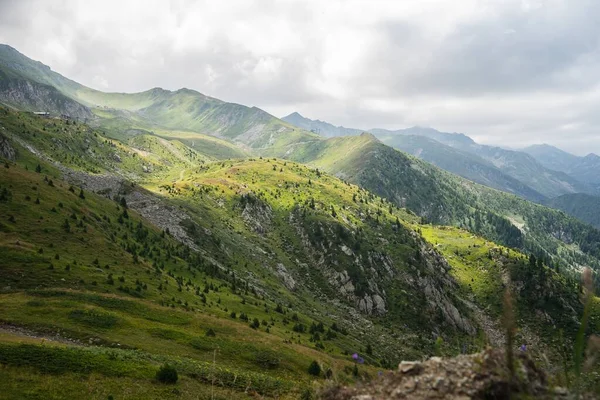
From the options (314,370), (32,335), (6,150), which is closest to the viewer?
(32,335)

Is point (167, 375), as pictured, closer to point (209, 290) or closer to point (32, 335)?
point (32, 335)

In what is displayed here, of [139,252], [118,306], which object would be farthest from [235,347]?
[139,252]

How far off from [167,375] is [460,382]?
28411 mm

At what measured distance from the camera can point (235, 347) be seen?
5225 centimetres

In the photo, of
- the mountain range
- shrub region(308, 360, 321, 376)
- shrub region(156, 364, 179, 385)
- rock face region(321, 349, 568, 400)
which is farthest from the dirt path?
rock face region(321, 349, 568, 400)

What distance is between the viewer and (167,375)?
33.5 metres

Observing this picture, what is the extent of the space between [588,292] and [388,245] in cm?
18501

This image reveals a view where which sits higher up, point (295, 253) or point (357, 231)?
point (357, 231)

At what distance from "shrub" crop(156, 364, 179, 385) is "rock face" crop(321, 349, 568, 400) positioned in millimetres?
23190

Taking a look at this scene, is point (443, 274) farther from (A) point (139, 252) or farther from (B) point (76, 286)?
(B) point (76, 286)

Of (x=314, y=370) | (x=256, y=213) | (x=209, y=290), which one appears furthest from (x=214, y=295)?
(x=256, y=213)

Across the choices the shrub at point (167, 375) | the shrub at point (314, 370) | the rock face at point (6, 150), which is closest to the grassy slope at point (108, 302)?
the shrub at point (167, 375)

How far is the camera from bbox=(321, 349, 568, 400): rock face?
12.3 metres

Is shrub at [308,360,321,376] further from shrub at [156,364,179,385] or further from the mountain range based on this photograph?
shrub at [156,364,179,385]
